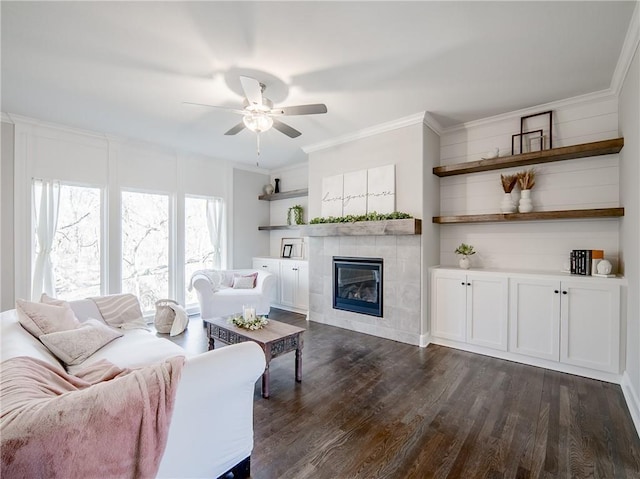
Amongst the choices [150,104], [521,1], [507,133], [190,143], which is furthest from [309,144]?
[521,1]

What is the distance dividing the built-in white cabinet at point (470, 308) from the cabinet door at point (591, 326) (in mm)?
511

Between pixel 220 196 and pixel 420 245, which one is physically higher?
Result: pixel 220 196

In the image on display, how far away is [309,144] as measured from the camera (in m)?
4.64

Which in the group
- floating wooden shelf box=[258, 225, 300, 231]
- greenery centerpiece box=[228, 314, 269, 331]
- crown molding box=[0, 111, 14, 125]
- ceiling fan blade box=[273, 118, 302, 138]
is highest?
crown molding box=[0, 111, 14, 125]

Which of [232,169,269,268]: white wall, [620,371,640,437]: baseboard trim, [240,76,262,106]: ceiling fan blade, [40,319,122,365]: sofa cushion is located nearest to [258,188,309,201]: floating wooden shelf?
[232,169,269,268]: white wall

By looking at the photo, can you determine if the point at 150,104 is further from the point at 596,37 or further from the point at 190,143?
the point at 596,37

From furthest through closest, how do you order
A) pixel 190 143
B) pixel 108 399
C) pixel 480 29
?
pixel 190 143 → pixel 480 29 → pixel 108 399

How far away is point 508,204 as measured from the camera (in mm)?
3426

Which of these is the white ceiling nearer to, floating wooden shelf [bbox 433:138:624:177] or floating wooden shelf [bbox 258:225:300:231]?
floating wooden shelf [bbox 433:138:624:177]

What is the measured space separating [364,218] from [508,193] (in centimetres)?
171

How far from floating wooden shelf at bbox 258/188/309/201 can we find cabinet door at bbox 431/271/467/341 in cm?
283

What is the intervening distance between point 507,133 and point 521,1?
199 cm

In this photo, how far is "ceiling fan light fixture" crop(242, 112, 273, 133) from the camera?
9.24 feet

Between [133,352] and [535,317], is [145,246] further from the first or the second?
[535,317]
